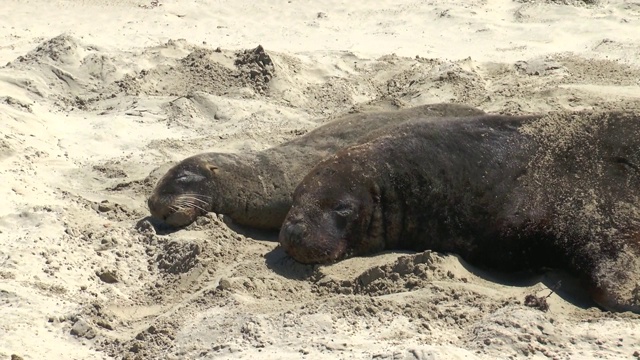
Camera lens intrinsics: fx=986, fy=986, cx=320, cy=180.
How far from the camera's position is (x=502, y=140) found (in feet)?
22.8

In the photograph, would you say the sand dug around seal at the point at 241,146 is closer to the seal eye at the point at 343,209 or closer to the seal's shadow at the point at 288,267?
the seal's shadow at the point at 288,267

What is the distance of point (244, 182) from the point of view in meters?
8.19

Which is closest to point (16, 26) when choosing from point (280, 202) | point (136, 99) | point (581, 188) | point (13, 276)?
point (136, 99)

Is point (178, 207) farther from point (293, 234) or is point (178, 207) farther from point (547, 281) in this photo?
point (547, 281)

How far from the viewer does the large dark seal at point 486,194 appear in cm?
654

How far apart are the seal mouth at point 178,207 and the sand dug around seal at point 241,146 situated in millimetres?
137

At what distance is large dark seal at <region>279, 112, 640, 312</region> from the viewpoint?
6.54 meters

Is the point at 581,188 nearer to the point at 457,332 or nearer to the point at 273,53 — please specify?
the point at 457,332

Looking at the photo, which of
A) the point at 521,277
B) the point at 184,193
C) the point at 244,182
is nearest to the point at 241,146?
the point at 244,182

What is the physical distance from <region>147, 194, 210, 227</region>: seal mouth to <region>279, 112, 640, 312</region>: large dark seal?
1.15m

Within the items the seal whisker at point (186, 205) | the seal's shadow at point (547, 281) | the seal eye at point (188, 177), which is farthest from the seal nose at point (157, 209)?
the seal's shadow at point (547, 281)

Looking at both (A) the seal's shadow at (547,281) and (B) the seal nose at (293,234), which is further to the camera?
(B) the seal nose at (293,234)

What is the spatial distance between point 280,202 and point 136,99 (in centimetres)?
359

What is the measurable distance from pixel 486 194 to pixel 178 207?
2.50 meters
